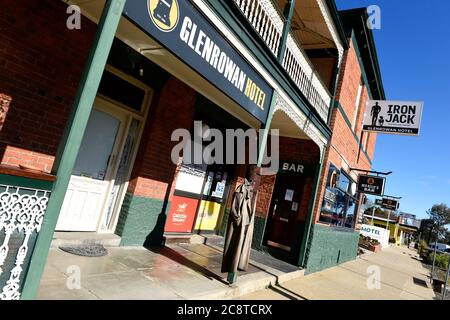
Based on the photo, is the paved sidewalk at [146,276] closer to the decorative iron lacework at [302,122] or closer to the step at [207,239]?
the step at [207,239]

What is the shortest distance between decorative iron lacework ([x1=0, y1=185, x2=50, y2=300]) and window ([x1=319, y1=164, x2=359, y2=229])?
9032mm

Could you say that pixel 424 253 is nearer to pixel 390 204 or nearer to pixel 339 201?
pixel 390 204

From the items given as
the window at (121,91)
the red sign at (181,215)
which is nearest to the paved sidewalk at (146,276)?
the red sign at (181,215)

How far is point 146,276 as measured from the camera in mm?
5043

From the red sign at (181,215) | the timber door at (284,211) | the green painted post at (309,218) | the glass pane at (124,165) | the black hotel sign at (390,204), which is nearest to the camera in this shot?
the glass pane at (124,165)

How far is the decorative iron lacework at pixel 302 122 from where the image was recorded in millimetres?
6983

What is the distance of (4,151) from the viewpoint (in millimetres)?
4172

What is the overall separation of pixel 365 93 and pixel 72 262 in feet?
43.4

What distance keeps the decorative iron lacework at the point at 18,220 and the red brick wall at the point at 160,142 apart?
3.80 m

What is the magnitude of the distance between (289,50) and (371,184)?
27.6 ft

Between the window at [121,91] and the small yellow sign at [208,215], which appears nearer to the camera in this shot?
the window at [121,91]

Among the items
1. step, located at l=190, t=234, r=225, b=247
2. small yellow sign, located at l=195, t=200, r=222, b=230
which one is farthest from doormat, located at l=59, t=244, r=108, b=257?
small yellow sign, located at l=195, t=200, r=222, b=230
